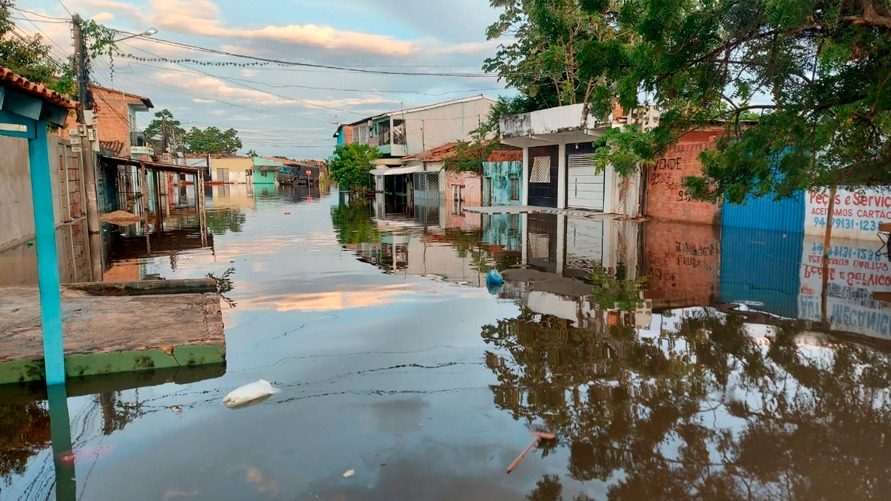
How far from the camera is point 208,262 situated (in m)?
14.7

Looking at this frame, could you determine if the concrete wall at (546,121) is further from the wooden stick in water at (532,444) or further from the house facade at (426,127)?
the house facade at (426,127)

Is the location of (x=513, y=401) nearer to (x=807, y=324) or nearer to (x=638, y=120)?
(x=807, y=324)

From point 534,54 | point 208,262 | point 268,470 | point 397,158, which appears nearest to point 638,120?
point 534,54

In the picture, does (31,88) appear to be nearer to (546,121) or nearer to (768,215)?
(768,215)

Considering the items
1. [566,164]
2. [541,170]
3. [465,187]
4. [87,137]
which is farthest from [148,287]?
[465,187]

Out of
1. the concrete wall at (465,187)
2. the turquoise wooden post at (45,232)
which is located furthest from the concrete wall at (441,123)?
the turquoise wooden post at (45,232)

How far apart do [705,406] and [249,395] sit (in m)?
4.00

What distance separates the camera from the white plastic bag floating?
219 inches

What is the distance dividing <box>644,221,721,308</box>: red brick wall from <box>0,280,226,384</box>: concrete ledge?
633 cm

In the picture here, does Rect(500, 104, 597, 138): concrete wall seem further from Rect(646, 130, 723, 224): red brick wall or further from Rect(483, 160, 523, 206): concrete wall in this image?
Rect(483, 160, 523, 206): concrete wall

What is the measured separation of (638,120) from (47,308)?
20.3 metres

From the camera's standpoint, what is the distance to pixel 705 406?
5359mm

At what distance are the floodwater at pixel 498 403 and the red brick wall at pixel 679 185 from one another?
32.4 ft

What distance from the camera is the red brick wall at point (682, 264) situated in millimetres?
9953
